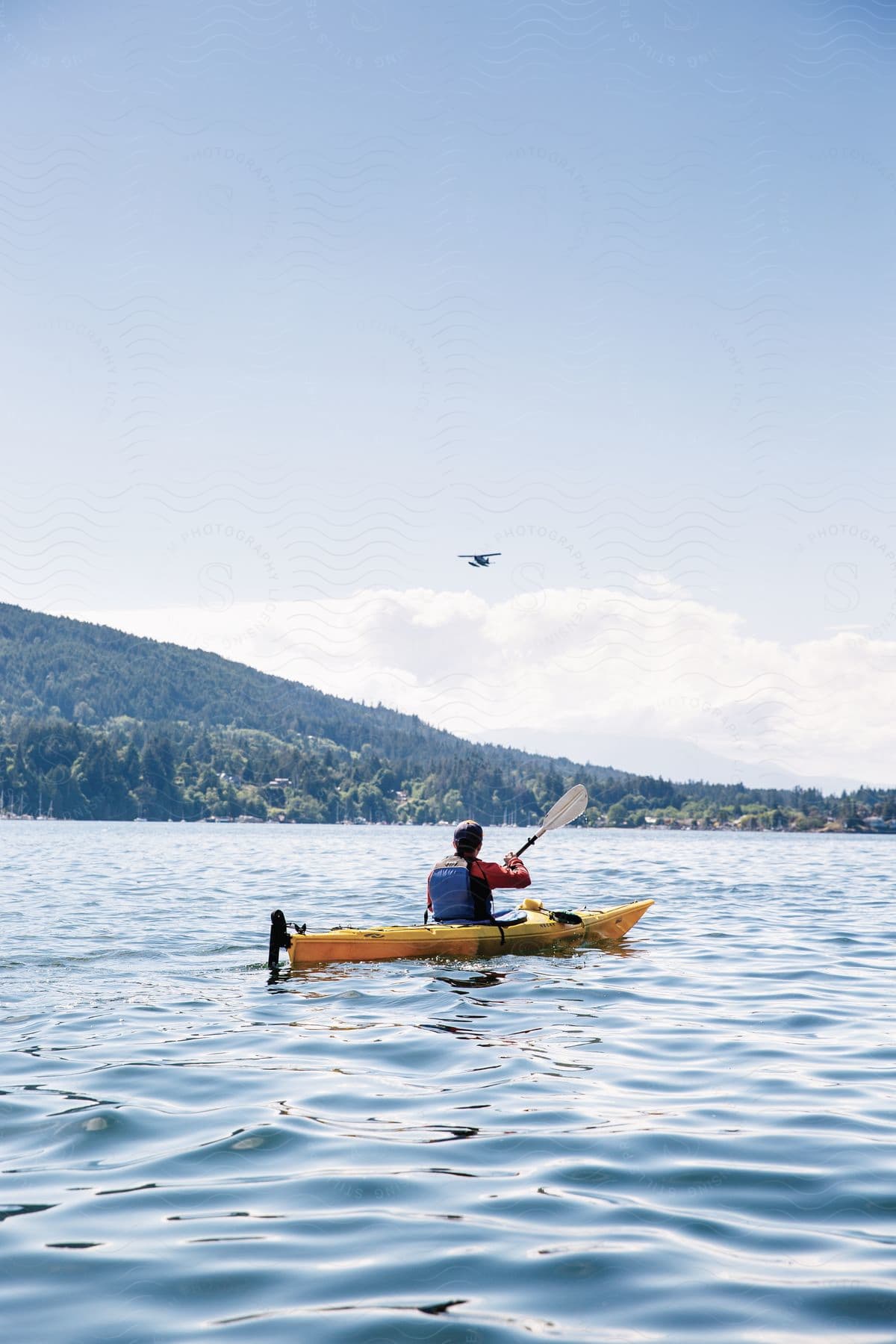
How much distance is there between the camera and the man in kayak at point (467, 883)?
49.7 ft

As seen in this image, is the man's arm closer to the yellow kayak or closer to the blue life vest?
the blue life vest

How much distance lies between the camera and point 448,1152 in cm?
668

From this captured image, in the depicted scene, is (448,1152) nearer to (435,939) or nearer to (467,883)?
(435,939)

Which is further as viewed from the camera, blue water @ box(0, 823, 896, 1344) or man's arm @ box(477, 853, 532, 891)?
man's arm @ box(477, 853, 532, 891)

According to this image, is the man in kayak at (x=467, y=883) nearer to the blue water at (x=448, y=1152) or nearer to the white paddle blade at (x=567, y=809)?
the blue water at (x=448, y=1152)

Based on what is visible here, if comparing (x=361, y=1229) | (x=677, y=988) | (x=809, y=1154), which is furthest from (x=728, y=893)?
(x=361, y=1229)

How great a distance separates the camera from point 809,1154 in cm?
676

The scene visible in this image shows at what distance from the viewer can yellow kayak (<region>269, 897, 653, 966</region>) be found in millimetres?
14000

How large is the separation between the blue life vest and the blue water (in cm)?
66

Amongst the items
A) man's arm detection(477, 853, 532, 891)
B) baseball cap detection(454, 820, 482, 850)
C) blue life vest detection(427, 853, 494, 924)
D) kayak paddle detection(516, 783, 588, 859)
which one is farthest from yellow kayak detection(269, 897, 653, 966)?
kayak paddle detection(516, 783, 588, 859)

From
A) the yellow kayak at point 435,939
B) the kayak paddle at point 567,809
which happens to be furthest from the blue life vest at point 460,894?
the kayak paddle at point 567,809

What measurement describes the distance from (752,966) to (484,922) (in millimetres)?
3558

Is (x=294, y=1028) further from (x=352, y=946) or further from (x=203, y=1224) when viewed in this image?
(x=203, y=1224)

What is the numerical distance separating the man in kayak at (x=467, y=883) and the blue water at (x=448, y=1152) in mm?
700
